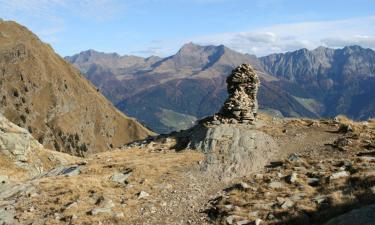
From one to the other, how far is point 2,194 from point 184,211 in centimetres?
1560

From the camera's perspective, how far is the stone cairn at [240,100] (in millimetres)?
47919

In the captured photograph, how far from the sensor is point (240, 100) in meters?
49.6

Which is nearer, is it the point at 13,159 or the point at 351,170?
the point at 351,170

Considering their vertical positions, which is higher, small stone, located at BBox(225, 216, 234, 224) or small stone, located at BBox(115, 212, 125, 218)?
small stone, located at BBox(225, 216, 234, 224)

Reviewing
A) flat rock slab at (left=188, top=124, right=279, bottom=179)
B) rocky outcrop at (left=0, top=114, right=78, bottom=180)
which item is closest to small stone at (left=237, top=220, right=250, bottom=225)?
flat rock slab at (left=188, top=124, right=279, bottom=179)

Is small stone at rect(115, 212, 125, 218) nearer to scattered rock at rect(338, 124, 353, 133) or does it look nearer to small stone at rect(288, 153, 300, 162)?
small stone at rect(288, 153, 300, 162)

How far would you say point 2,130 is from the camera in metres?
66.8

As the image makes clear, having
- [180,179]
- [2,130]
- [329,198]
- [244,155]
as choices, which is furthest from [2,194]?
[2,130]

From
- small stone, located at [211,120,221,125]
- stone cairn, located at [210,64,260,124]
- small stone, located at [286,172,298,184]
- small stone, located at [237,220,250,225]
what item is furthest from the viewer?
stone cairn, located at [210,64,260,124]

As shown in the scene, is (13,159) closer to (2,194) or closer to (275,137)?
(2,194)

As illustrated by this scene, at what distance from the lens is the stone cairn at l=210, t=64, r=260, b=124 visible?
4792 centimetres

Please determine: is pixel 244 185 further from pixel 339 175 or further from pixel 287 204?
pixel 339 175

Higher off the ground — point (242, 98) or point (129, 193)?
point (242, 98)

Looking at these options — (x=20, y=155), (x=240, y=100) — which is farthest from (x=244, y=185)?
(x=20, y=155)
